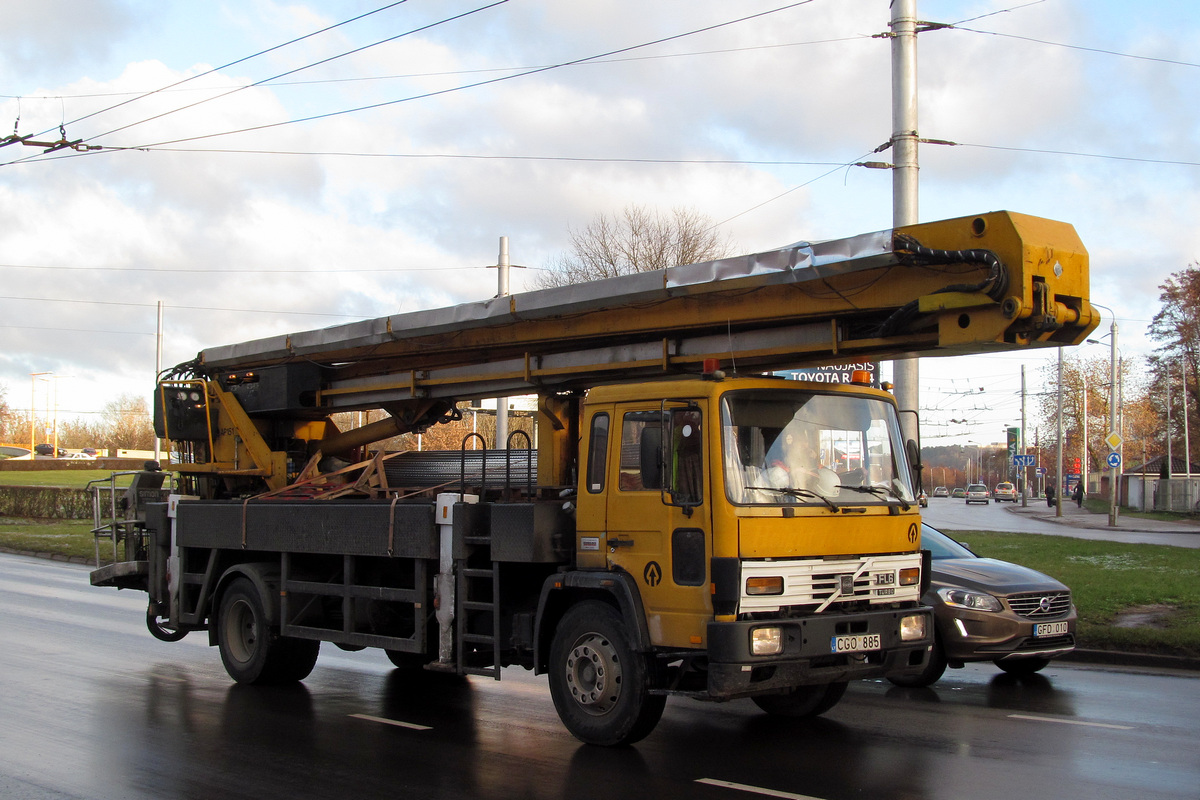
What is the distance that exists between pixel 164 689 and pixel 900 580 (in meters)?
6.65

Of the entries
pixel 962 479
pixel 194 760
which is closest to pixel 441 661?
pixel 194 760

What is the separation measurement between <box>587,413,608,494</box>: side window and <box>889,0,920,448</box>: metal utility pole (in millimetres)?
6098

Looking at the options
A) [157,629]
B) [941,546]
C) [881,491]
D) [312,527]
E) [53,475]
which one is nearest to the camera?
[881,491]

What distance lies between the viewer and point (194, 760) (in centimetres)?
701

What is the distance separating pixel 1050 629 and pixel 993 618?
0.64 m

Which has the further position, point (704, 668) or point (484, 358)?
point (484, 358)

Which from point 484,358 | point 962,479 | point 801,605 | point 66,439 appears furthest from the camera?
point 962,479

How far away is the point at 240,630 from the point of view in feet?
34.1

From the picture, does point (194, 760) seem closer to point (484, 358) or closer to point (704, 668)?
point (704, 668)

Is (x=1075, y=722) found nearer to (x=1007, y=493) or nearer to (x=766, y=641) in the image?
(x=766, y=641)

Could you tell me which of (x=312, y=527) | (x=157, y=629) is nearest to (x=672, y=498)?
(x=312, y=527)

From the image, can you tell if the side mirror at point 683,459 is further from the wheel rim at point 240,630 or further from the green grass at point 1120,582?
the green grass at point 1120,582

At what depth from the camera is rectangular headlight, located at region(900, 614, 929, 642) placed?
718 centimetres

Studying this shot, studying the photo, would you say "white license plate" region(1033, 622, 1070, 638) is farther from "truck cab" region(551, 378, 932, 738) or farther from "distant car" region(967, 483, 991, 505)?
"distant car" region(967, 483, 991, 505)
